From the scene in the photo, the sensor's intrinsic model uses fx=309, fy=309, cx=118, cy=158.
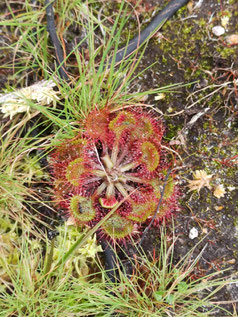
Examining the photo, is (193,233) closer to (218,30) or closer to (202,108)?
(202,108)

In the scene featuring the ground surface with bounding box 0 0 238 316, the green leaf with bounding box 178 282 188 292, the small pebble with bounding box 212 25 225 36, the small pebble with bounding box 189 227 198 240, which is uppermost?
the small pebble with bounding box 212 25 225 36

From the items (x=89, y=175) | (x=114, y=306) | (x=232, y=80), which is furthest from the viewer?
(x=232, y=80)

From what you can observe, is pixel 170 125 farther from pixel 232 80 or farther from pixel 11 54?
pixel 11 54

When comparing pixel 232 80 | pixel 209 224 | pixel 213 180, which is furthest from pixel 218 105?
pixel 209 224

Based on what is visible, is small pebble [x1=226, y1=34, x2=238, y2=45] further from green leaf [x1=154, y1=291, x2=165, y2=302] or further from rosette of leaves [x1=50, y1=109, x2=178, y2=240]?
green leaf [x1=154, y1=291, x2=165, y2=302]

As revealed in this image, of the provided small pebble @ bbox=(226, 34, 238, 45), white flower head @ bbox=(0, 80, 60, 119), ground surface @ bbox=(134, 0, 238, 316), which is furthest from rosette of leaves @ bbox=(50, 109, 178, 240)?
small pebble @ bbox=(226, 34, 238, 45)

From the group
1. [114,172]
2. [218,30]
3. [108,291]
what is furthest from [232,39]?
[108,291]
